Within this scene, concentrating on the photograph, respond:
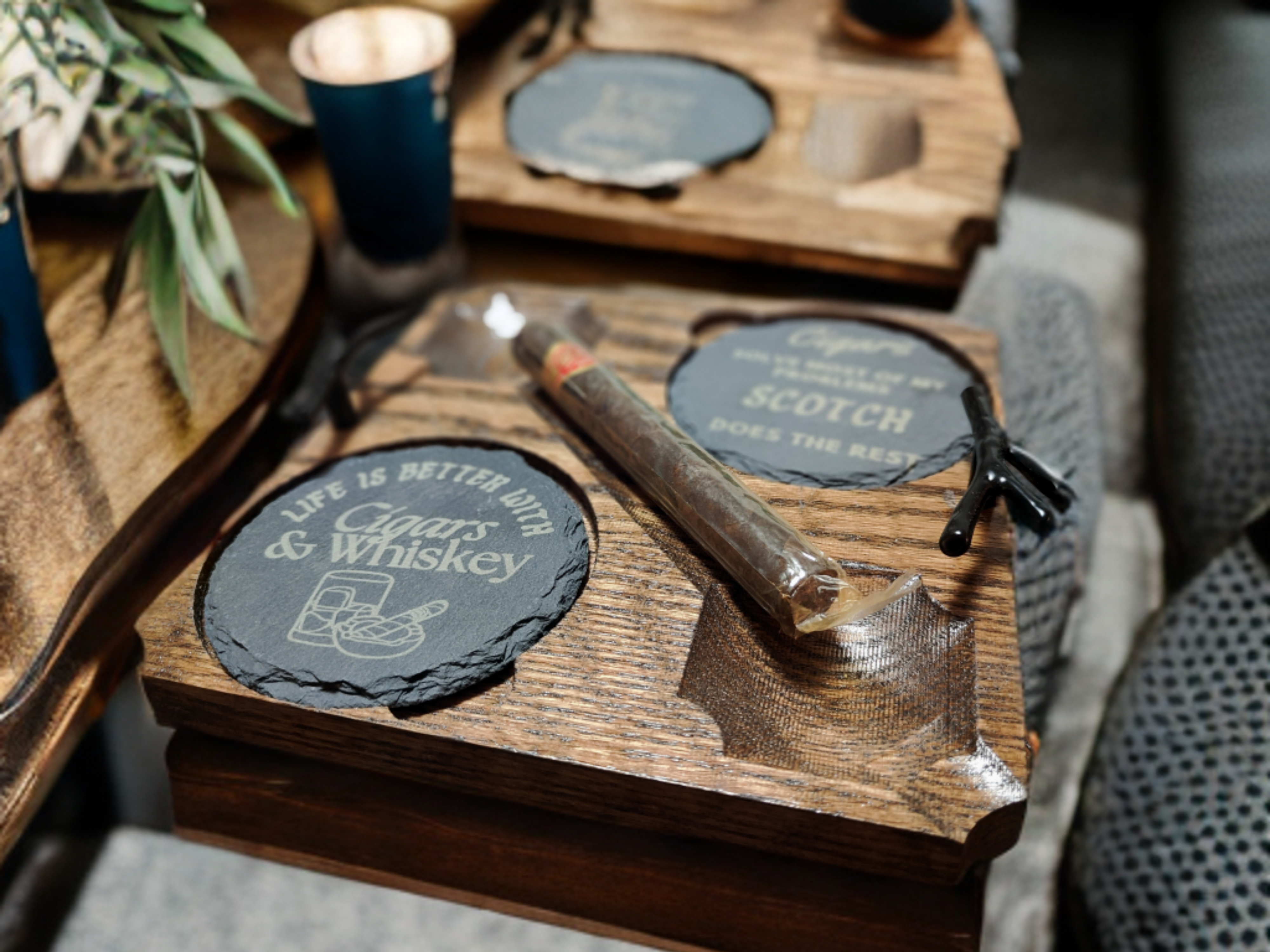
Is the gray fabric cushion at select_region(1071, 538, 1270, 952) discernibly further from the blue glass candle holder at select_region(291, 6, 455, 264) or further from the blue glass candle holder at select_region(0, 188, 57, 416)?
the blue glass candle holder at select_region(0, 188, 57, 416)

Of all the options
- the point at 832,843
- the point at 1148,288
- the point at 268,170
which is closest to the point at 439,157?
the point at 268,170

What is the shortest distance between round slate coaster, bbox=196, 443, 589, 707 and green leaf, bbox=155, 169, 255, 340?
0.52ft

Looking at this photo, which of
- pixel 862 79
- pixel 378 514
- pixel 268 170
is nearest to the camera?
Result: pixel 378 514

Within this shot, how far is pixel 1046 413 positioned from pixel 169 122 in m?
0.84

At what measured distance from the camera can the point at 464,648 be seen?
0.64 metres

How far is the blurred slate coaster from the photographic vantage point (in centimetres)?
112

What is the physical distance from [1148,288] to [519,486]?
1.51 metres

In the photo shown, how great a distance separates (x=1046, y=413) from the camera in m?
1.13

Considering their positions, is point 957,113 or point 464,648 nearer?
point 464,648

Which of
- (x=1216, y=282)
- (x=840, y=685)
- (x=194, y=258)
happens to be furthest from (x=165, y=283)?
(x=1216, y=282)

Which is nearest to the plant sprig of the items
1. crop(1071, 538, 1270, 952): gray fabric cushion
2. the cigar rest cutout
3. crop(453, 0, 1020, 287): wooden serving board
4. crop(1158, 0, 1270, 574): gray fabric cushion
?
crop(453, 0, 1020, 287): wooden serving board

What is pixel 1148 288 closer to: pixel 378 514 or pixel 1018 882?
pixel 1018 882

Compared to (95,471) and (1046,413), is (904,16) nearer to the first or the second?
(1046,413)

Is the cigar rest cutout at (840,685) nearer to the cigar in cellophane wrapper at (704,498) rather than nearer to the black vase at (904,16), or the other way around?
the cigar in cellophane wrapper at (704,498)
